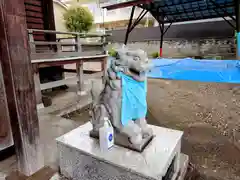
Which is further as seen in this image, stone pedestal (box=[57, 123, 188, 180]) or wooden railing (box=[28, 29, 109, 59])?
wooden railing (box=[28, 29, 109, 59])

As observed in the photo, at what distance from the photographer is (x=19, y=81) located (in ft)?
3.70

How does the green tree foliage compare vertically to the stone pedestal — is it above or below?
above

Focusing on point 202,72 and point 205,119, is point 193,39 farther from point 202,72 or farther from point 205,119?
point 205,119

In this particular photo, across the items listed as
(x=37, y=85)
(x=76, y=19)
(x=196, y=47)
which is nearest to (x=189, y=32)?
(x=196, y=47)

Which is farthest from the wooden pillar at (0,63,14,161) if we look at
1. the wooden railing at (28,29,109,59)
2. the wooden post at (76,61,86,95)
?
the wooden post at (76,61,86,95)

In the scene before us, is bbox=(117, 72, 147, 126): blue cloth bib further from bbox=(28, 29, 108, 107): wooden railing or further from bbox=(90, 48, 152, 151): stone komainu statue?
bbox=(28, 29, 108, 107): wooden railing

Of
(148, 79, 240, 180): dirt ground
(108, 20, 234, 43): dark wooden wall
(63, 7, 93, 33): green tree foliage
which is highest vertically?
(63, 7, 93, 33): green tree foliage

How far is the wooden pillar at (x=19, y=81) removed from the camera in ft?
3.43

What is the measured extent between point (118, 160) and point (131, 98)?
411mm

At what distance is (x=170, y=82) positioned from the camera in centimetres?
528

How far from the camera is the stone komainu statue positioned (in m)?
1.09

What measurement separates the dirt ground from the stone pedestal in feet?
1.45

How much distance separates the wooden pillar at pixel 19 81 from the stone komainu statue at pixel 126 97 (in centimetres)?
53

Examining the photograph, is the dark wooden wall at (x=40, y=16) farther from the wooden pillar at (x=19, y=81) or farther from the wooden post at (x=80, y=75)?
the wooden pillar at (x=19, y=81)
